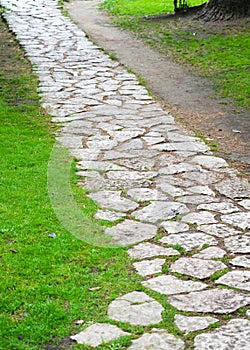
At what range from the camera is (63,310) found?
11.8ft

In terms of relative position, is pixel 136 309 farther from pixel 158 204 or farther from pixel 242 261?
pixel 158 204

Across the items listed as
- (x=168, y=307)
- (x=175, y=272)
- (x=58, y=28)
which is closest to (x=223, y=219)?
(x=175, y=272)

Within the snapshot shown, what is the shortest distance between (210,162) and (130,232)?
5.64ft

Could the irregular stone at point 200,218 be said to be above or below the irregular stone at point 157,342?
below

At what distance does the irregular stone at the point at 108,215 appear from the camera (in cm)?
488

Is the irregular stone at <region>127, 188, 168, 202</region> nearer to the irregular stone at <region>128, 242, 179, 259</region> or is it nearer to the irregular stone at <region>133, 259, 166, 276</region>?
the irregular stone at <region>128, 242, 179, 259</region>

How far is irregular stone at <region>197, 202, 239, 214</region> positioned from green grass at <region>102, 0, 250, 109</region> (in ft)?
10.4

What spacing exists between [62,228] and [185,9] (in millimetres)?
10364

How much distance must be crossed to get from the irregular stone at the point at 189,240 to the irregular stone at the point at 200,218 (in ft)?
0.68

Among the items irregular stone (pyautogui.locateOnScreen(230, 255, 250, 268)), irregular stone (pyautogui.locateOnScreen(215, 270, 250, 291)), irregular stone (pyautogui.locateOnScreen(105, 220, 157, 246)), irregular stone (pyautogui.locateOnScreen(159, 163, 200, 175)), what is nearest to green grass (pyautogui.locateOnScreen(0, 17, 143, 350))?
irregular stone (pyautogui.locateOnScreen(105, 220, 157, 246))

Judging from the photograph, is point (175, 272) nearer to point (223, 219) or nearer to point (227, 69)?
point (223, 219)

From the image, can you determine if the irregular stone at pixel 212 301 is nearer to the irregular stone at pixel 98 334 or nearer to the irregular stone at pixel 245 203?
the irregular stone at pixel 98 334

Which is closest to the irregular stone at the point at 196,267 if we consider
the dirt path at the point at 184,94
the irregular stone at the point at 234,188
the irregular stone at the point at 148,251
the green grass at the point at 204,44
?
the irregular stone at the point at 148,251

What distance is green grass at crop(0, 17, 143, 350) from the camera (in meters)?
3.49
